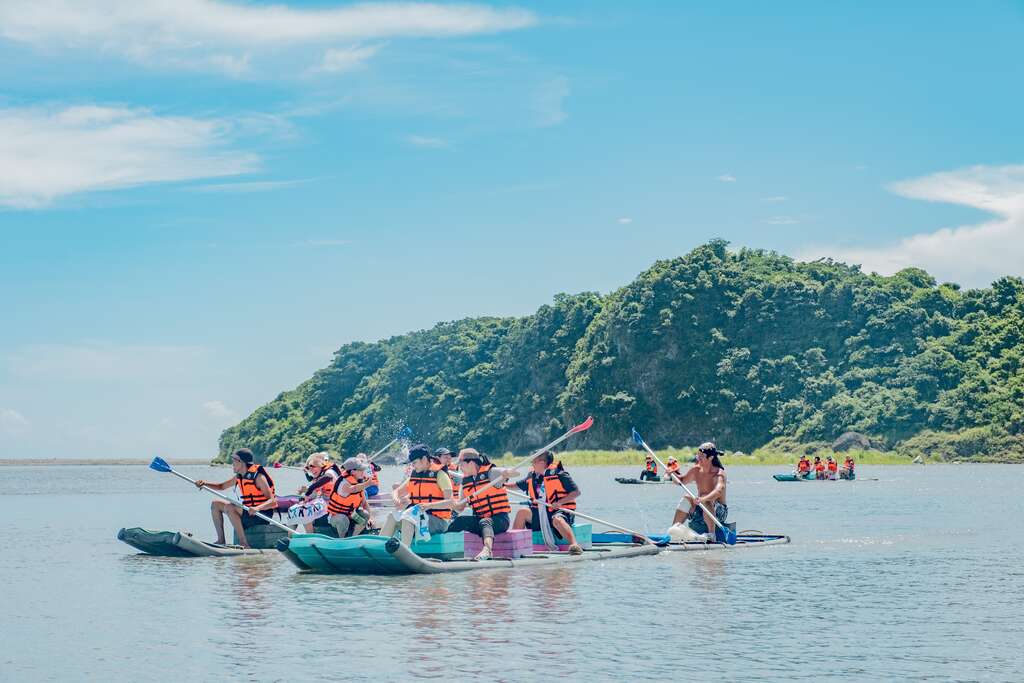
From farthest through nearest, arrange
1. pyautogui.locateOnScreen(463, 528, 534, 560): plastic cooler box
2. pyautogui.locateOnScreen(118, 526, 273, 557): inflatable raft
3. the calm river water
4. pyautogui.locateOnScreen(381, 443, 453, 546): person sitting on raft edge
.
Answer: pyautogui.locateOnScreen(118, 526, 273, 557): inflatable raft < pyautogui.locateOnScreen(463, 528, 534, 560): plastic cooler box < pyautogui.locateOnScreen(381, 443, 453, 546): person sitting on raft edge < the calm river water

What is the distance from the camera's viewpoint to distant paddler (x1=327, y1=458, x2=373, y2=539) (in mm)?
23562

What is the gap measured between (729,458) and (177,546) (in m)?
90.7

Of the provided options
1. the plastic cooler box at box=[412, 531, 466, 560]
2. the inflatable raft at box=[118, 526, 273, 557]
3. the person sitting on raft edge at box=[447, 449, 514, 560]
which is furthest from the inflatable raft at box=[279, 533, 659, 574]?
the inflatable raft at box=[118, 526, 273, 557]

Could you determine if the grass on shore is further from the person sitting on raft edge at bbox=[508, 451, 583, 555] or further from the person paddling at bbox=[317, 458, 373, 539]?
the person paddling at bbox=[317, 458, 373, 539]

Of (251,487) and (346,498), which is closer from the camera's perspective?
(346,498)

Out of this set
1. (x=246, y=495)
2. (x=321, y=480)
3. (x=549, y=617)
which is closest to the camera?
(x=549, y=617)

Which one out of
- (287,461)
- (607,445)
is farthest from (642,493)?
(287,461)

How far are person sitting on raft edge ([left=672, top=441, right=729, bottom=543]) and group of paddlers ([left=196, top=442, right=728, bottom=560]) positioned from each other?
19 mm

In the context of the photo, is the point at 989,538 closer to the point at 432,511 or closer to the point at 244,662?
the point at 432,511

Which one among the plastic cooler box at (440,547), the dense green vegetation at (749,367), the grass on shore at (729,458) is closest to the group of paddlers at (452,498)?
the plastic cooler box at (440,547)

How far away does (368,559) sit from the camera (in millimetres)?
21656

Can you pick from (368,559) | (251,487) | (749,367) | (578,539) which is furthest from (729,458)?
(368,559)

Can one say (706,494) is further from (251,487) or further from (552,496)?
(251,487)

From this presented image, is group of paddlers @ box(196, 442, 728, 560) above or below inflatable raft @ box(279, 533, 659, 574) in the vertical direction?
above
